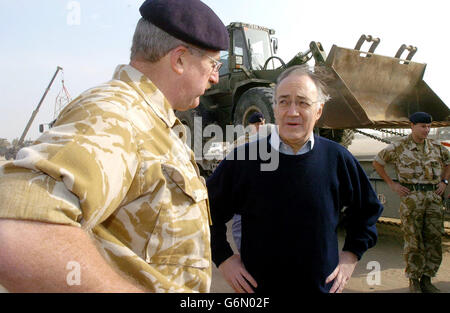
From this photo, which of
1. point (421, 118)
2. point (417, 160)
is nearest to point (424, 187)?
point (417, 160)

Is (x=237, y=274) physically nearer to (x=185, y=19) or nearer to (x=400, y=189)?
(x=185, y=19)

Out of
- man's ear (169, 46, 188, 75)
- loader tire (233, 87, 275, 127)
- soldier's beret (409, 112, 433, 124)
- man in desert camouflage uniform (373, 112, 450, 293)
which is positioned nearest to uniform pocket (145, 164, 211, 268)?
man's ear (169, 46, 188, 75)

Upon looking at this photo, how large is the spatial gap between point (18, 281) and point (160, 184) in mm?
361

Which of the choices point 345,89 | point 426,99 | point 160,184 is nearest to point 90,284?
point 160,184

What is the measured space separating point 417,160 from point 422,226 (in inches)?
28.1

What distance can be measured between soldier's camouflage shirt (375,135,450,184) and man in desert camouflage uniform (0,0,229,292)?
3432 mm

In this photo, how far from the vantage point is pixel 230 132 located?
23.9ft

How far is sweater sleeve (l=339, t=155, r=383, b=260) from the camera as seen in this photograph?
5.68ft

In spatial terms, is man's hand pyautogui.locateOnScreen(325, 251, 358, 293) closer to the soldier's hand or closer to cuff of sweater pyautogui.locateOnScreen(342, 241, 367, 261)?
cuff of sweater pyautogui.locateOnScreen(342, 241, 367, 261)

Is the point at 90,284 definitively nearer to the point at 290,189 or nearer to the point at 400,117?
the point at 290,189

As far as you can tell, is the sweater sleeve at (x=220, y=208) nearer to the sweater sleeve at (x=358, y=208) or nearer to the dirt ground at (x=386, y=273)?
the sweater sleeve at (x=358, y=208)
